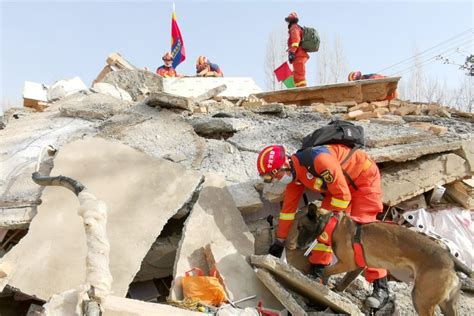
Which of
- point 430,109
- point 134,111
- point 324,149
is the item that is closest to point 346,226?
point 324,149

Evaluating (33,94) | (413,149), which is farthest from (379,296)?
(33,94)

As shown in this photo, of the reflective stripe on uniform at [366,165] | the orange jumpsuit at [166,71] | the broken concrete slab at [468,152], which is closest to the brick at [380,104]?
the broken concrete slab at [468,152]

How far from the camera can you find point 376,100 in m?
7.67

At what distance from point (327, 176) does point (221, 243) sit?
1.16 meters

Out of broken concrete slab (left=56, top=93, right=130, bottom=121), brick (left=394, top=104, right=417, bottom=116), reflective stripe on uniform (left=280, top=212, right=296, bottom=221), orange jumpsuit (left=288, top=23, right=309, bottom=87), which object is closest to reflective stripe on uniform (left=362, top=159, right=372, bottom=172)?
reflective stripe on uniform (left=280, top=212, right=296, bottom=221)

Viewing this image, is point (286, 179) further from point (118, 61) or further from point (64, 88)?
point (118, 61)

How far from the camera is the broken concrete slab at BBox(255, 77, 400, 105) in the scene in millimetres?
7559

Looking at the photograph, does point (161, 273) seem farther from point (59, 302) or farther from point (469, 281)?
point (469, 281)

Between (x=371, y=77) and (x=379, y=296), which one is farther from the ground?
(x=371, y=77)

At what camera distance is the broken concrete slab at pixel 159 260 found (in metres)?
3.92

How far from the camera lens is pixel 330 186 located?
3721 mm

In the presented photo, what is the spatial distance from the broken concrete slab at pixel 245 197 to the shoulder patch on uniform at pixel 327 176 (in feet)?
2.68

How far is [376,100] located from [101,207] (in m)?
6.45

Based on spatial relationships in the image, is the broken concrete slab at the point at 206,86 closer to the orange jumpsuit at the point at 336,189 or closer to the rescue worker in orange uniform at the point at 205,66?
the rescue worker in orange uniform at the point at 205,66
